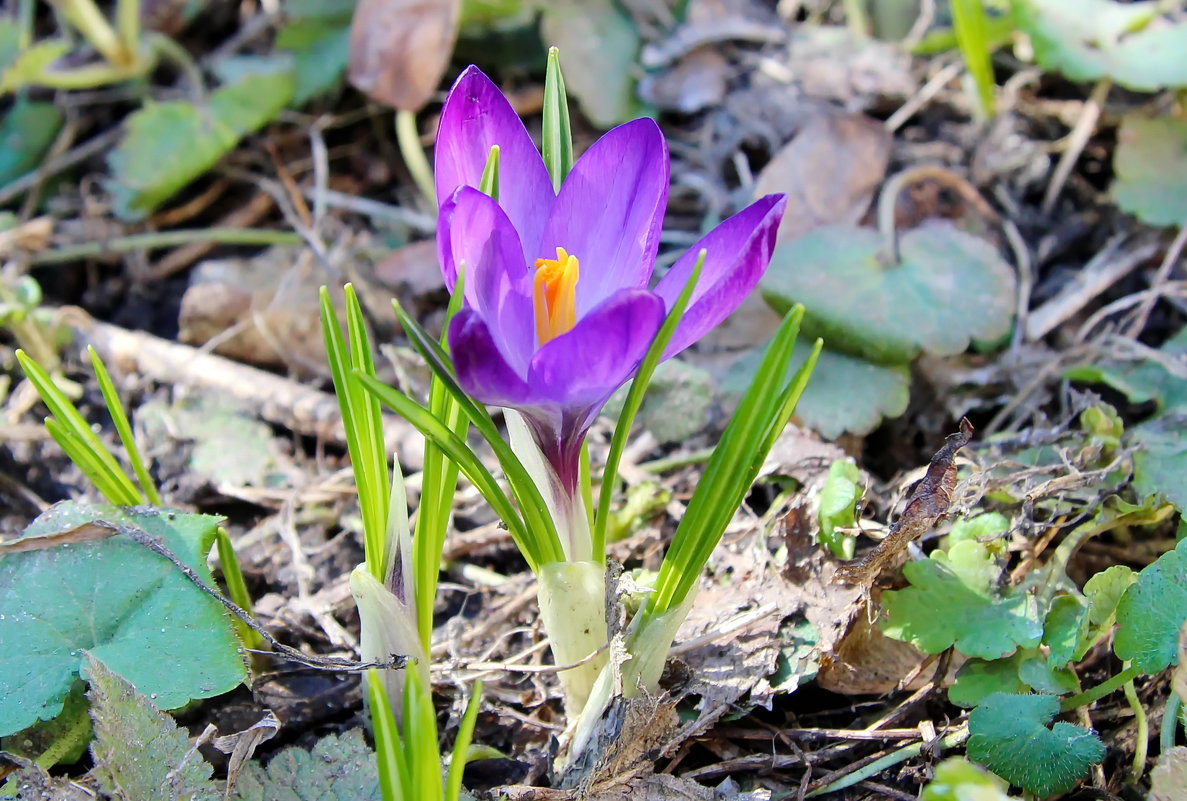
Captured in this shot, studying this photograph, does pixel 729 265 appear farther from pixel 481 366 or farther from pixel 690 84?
pixel 690 84

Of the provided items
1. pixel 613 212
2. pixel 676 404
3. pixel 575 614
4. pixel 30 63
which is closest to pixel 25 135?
pixel 30 63

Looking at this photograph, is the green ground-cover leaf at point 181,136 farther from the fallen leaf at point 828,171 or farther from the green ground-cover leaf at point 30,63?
the fallen leaf at point 828,171

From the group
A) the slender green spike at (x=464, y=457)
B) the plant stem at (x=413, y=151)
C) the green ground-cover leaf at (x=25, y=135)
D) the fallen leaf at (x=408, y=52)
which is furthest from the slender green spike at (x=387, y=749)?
the green ground-cover leaf at (x=25, y=135)

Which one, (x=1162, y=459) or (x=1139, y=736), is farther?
(x=1162, y=459)

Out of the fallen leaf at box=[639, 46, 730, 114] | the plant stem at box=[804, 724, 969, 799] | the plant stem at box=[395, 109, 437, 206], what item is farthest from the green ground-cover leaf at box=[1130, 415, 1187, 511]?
the plant stem at box=[395, 109, 437, 206]

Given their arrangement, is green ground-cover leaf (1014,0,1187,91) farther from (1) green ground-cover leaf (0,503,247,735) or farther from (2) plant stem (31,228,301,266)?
(1) green ground-cover leaf (0,503,247,735)
